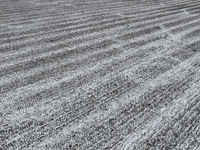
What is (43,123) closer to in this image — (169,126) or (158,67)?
(169,126)

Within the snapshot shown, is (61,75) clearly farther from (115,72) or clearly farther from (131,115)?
(131,115)

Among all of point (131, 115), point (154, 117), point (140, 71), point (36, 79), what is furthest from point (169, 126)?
point (36, 79)

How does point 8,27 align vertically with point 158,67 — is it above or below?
above

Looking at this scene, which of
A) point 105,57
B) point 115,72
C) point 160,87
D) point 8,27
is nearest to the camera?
point 160,87

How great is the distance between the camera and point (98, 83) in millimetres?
1225

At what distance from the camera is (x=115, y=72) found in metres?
1.34

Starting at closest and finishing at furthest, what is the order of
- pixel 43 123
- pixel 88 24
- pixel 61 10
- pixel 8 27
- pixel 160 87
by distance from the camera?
pixel 43 123
pixel 160 87
pixel 8 27
pixel 88 24
pixel 61 10

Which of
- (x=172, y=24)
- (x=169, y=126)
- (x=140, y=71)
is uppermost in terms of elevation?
(x=172, y=24)

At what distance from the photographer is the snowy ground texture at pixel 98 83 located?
34.0 inches

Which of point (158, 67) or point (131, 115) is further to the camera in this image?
point (158, 67)

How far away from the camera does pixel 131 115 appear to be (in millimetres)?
978

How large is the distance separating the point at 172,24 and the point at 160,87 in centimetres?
147

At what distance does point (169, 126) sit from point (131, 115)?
22 cm

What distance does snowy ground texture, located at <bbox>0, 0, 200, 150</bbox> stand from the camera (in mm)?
863
